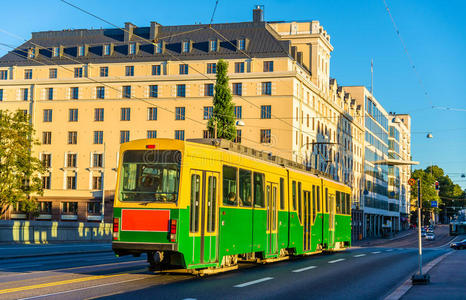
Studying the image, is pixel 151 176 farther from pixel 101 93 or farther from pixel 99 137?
pixel 101 93

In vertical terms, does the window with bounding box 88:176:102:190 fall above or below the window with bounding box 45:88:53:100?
below

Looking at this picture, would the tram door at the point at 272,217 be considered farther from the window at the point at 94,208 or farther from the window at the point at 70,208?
the window at the point at 70,208

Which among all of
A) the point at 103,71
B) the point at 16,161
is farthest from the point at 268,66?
the point at 16,161

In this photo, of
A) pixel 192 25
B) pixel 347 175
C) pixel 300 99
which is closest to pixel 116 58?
pixel 192 25

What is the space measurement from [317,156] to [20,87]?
36662 millimetres

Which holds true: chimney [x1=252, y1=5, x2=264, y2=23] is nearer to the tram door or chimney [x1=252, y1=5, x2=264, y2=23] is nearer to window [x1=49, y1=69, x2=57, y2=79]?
window [x1=49, y1=69, x2=57, y2=79]

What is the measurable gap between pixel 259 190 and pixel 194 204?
424cm

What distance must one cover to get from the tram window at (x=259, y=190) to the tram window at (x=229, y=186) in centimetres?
155

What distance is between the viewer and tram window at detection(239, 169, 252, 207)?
60.2 ft

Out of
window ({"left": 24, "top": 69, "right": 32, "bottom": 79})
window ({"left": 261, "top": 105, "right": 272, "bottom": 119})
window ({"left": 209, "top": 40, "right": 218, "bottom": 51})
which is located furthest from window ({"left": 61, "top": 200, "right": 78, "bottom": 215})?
window ({"left": 261, "top": 105, "right": 272, "bottom": 119})

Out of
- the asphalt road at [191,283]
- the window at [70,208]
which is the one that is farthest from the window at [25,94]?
the asphalt road at [191,283]

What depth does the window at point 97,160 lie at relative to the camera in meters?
72.1

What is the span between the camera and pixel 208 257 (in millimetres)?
16266

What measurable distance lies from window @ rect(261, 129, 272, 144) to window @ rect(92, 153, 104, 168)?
18.7 meters
